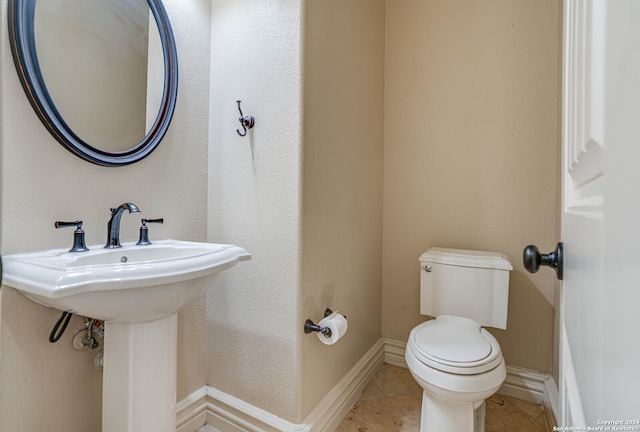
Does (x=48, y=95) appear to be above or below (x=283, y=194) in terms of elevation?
above

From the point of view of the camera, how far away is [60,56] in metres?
0.98

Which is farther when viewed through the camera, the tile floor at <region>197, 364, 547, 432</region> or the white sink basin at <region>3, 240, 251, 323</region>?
the tile floor at <region>197, 364, 547, 432</region>

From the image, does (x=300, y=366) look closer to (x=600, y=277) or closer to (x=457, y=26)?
(x=600, y=277)

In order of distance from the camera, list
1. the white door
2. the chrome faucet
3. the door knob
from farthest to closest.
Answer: the chrome faucet < the door knob < the white door

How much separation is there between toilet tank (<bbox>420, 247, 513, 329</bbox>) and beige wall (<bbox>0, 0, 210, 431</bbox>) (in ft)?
3.81

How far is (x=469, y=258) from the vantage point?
1.50 meters

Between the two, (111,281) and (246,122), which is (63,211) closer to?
(111,281)

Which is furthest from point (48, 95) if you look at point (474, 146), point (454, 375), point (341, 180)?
point (474, 146)

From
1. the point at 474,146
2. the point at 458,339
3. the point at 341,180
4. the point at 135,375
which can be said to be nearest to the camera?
the point at 135,375

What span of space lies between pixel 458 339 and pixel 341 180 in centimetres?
84

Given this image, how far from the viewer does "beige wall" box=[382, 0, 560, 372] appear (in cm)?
154

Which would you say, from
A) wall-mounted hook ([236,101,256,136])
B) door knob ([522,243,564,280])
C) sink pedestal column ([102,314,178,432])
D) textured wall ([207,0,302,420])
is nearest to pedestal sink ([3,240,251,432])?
sink pedestal column ([102,314,178,432])

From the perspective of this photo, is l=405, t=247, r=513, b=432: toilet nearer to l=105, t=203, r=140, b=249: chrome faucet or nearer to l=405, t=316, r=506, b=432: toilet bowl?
l=405, t=316, r=506, b=432: toilet bowl

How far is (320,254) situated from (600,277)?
3.42 ft
